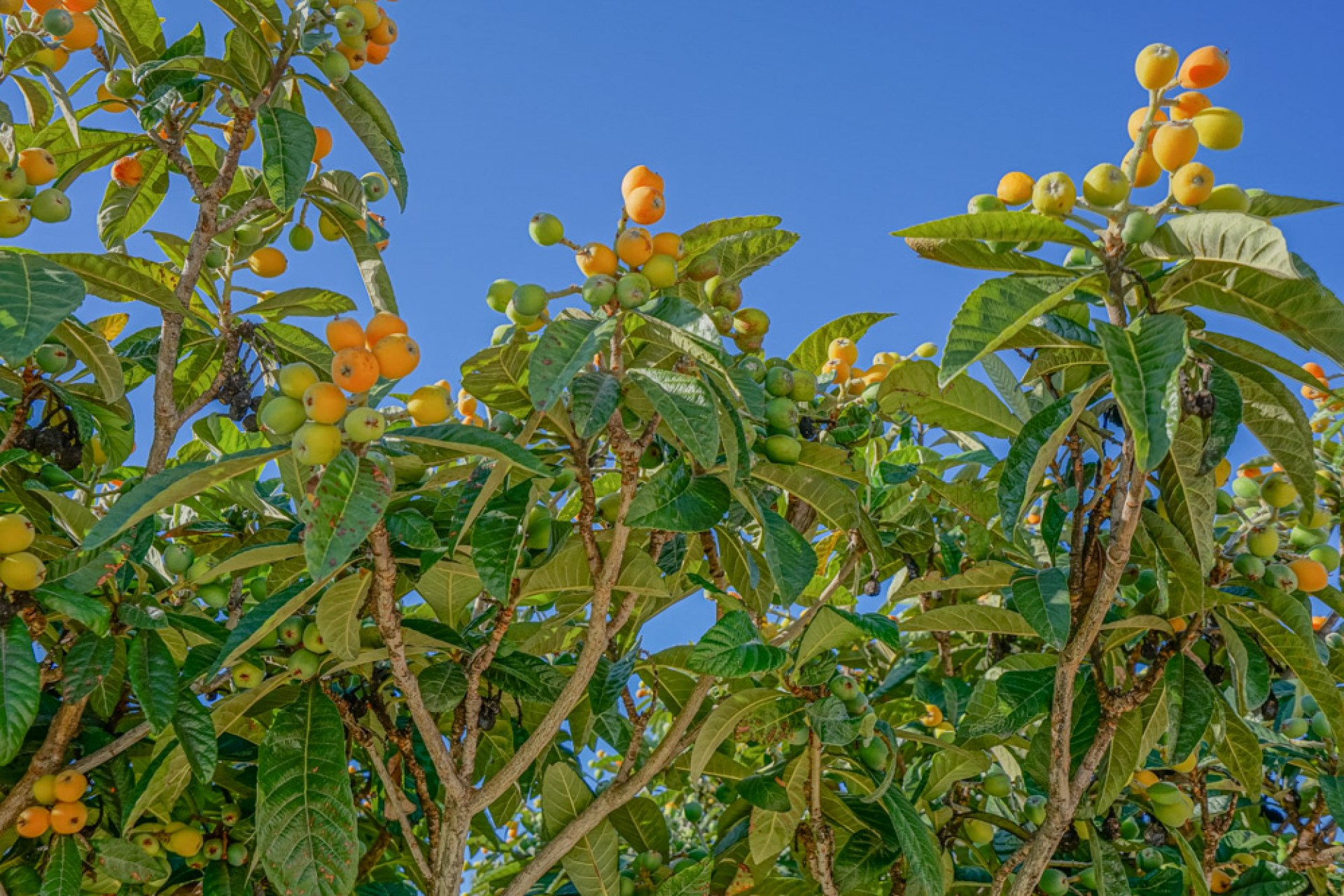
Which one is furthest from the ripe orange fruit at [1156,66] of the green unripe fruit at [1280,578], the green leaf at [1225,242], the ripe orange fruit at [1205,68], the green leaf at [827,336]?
the green unripe fruit at [1280,578]

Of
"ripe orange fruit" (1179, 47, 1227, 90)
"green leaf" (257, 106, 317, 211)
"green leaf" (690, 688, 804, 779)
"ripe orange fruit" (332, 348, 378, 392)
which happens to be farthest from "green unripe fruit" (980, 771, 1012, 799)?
"green leaf" (257, 106, 317, 211)

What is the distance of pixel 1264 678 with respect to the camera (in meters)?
2.38

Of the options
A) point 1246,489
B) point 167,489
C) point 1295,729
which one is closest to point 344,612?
point 167,489

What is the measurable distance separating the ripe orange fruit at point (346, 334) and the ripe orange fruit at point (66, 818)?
1256 millimetres

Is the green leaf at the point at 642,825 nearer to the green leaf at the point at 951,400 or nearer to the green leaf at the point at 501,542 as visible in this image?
→ the green leaf at the point at 501,542

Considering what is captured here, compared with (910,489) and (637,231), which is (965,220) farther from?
(910,489)

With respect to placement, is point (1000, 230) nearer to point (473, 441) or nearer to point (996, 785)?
point (473, 441)

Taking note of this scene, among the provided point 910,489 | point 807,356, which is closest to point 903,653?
point 910,489

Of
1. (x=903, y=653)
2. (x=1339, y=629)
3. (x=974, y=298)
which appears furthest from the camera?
(x=1339, y=629)

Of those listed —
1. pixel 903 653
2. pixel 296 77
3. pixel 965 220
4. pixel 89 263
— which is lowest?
pixel 903 653

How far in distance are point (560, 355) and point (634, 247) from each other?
1.12ft

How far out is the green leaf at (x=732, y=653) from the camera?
7.04 feet

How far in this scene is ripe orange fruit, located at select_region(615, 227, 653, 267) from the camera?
2.03m

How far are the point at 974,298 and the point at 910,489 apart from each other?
939mm
